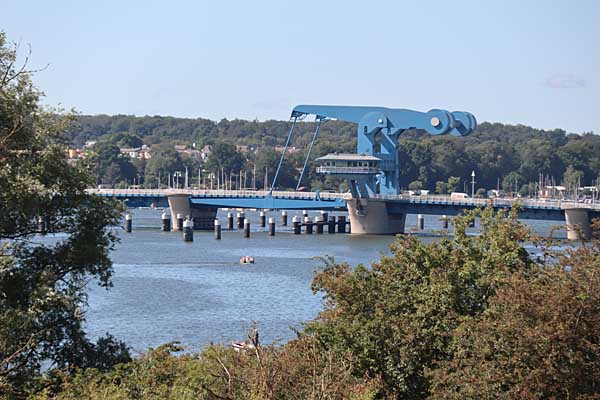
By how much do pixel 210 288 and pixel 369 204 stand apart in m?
33.5

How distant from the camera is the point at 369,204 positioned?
3061 inches

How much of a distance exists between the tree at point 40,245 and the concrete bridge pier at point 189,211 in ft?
208

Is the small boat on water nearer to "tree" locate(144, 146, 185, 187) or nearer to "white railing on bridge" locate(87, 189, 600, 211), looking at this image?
"white railing on bridge" locate(87, 189, 600, 211)

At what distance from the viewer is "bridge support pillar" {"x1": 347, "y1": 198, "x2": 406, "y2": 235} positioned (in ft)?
255

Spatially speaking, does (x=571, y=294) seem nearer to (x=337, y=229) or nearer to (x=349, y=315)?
(x=349, y=315)

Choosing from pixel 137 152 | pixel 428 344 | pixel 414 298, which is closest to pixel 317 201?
pixel 414 298

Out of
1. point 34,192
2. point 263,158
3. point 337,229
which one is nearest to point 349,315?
point 34,192

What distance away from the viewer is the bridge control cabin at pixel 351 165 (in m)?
77.9

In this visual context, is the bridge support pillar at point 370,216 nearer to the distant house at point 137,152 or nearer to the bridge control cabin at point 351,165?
the bridge control cabin at point 351,165

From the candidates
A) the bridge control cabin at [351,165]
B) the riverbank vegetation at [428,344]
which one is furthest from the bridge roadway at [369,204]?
the riverbank vegetation at [428,344]

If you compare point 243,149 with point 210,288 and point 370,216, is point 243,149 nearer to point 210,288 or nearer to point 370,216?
point 370,216

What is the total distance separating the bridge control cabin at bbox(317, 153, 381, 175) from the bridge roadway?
163 centimetres

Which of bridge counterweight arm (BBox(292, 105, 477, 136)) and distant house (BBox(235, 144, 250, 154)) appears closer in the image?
bridge counterweight arm (BBox(292, 105, 477, 136))

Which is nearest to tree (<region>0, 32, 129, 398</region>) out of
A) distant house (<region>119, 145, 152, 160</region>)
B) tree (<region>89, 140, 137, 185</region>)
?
tree (<region>89, 140, 137, 185</region>)
